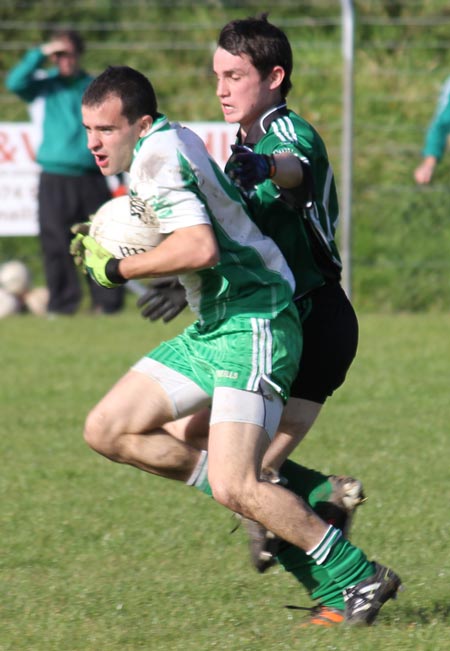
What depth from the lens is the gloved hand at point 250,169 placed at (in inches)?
161

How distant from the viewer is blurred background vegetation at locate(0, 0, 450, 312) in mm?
13062

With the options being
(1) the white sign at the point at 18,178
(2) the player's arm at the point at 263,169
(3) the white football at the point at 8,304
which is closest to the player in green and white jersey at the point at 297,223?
(2) the player's arm at the point at 263,169

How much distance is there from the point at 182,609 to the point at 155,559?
0.71 m

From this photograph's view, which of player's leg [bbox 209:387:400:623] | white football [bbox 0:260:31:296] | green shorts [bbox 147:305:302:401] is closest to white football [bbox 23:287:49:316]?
white football [bbox 0:260:31:296]

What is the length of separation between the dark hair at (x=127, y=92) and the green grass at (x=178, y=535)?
1.68m

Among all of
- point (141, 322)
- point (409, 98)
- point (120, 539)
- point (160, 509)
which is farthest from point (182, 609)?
point (409, 98)

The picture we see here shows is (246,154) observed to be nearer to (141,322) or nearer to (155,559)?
(155,559)

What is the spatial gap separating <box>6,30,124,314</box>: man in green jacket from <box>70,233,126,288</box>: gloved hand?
748 cm

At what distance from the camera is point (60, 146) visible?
11961 mm

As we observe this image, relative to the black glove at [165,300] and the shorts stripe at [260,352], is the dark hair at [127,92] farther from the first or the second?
the black glove at [165,300]

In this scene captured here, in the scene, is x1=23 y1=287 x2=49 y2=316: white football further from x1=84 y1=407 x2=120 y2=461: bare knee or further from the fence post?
x1=84 y1=407 x2=120 y2=461: bare knee

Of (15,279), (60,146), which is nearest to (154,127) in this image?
(60,146)

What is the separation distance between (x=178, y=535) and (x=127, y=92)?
2.12 m

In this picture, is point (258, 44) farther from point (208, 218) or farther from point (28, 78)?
point (28, 78)
